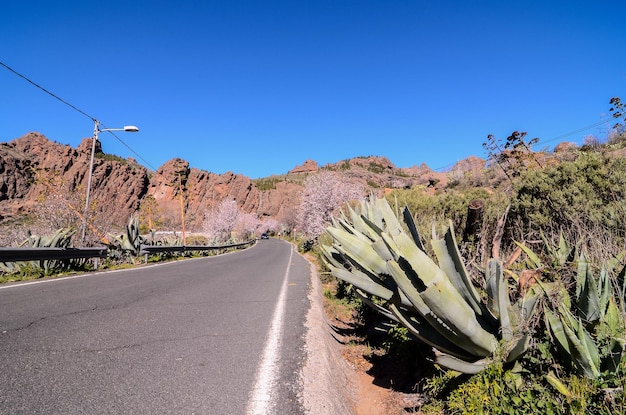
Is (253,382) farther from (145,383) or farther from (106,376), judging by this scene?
(106,376)

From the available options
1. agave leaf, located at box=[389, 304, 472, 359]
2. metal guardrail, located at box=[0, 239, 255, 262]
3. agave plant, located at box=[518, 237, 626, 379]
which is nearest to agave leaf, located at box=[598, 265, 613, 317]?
agave plant, located at box=[518, 237, 626, 379]

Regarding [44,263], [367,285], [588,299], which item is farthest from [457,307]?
[44,263]

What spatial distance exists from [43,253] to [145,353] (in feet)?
24.7

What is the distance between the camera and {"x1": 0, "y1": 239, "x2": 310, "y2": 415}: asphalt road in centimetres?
252

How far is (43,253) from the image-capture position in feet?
29.0

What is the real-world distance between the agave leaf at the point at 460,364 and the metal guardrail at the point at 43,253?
30.2ft

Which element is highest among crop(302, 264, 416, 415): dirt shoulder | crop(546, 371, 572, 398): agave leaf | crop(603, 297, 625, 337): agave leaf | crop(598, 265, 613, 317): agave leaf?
crop(598, 265, 613, 317): agave leaf

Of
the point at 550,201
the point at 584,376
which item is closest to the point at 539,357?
the point at 584,376

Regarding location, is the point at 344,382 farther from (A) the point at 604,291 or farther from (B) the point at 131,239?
(B) the point at 131,239

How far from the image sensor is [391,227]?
13.4 ft

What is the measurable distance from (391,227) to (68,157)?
11642cm

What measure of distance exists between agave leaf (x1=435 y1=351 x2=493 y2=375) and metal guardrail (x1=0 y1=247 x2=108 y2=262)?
30.2 ft

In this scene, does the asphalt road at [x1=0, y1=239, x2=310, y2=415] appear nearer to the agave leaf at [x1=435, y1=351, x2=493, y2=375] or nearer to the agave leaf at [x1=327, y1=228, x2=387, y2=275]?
the agave leaf at [x1=435, y1=351, x2=493, y2=375]

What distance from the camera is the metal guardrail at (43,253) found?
769cm
